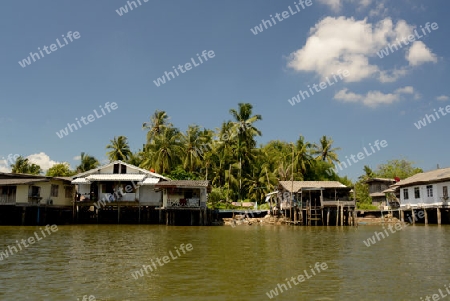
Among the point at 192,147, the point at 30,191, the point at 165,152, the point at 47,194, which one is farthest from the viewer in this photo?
the point at 192,147

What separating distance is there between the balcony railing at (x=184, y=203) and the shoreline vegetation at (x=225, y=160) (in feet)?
30.5

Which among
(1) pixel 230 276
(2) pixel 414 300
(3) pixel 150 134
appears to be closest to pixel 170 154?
(3) pixel 150 134

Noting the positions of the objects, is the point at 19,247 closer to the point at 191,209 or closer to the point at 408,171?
the point at 191,209

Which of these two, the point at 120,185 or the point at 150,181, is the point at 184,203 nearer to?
the point at 150,181

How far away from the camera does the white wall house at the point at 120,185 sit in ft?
133

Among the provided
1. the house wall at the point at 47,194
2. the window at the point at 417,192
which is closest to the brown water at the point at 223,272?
the house wall at the point at 47,194

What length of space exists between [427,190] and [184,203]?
25.4 m

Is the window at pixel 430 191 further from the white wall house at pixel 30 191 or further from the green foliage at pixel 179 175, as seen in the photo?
the white wall house at pixel 30 191

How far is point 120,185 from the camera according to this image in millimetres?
41062

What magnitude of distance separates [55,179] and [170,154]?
49.4ft

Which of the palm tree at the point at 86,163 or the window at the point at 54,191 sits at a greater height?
the palm tree at the point at 86,163

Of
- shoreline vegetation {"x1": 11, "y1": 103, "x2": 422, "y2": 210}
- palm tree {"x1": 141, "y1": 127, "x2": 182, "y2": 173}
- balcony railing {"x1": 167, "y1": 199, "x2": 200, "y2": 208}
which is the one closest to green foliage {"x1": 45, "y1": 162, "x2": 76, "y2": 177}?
shoreline vegetation {"x1": 11, "y1": 103, "x2": 422, "y2": 210}

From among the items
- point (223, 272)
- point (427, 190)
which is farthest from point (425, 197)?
point (223, 272)

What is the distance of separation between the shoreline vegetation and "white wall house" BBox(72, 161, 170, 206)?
23.8 feet
